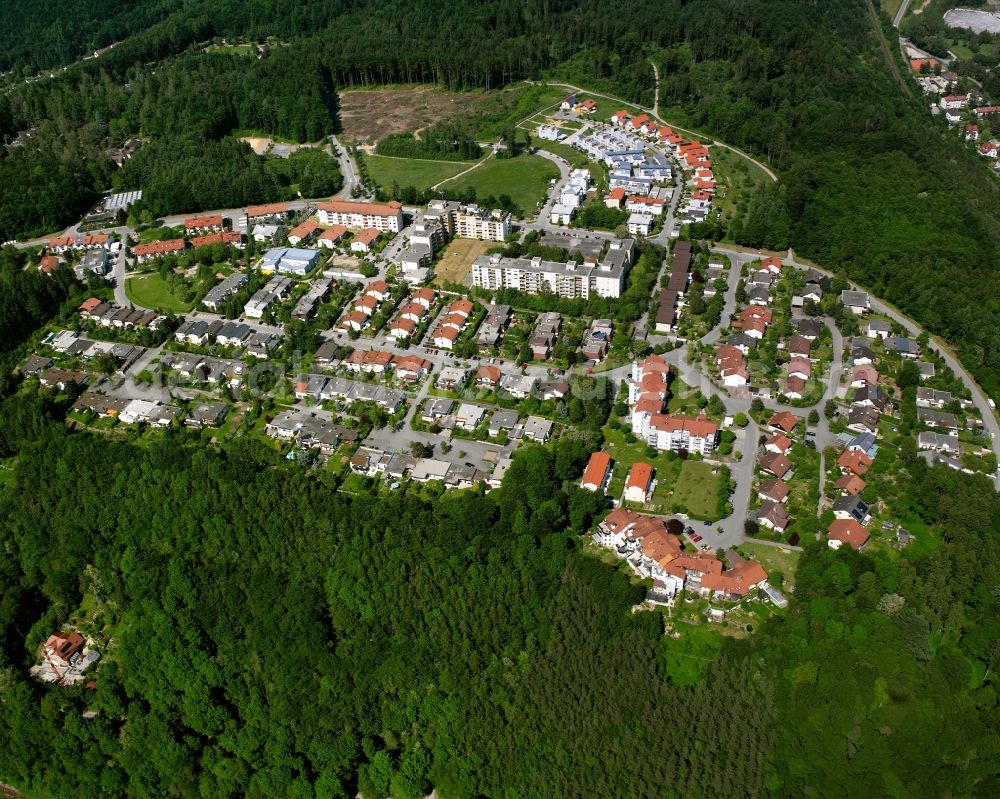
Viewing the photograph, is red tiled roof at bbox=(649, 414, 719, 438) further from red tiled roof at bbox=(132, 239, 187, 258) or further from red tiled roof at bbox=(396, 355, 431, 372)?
red tiled roof at bbox=(132, 239, 187, 258)

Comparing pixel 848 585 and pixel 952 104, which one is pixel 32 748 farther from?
pixel 952 104

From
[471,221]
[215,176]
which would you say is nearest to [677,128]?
[471,221]

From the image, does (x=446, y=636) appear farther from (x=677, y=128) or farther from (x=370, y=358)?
(x=677, y=128)

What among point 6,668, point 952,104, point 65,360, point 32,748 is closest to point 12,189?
point 65,360

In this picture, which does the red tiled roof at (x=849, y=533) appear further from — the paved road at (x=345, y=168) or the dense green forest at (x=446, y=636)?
the paved road at (x=345, y=168)

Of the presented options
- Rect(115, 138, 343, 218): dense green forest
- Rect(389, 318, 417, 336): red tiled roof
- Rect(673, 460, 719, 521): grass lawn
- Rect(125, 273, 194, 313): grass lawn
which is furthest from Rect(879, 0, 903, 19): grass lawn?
Rect(125, 273, 194, 313): grass lawn

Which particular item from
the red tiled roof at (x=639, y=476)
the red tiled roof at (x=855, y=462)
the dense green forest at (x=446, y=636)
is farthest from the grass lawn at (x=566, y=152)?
the red tiled roof at (x=855, y=462)
